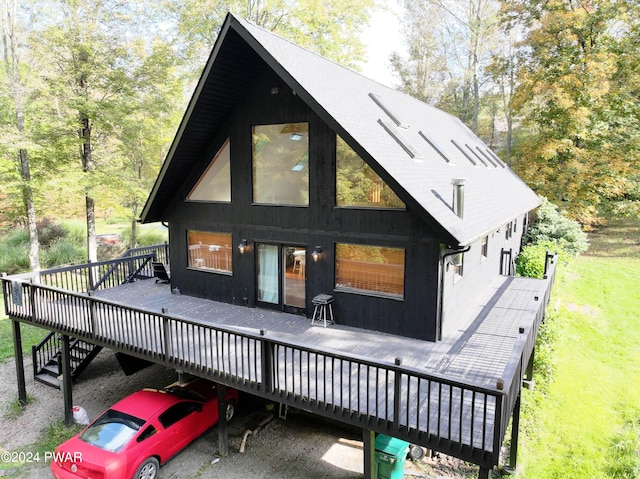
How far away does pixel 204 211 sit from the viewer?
1074 cm

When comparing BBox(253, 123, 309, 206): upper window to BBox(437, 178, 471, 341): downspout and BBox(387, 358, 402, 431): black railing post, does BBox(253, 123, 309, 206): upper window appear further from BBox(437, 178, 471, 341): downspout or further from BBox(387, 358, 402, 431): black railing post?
BBox(387, 358, 402, 431): black railing post

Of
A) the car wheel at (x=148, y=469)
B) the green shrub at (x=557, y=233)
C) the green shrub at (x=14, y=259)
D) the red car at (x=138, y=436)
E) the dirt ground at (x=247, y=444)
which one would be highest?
the green shrub at (x=557, y=233)

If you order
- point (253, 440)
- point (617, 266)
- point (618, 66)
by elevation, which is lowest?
point (253, 440)

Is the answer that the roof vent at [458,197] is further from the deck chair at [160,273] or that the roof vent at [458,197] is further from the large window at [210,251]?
the deck chair at [160,273]

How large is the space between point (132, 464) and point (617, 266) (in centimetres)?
2124

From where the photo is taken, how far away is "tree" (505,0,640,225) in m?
20.5

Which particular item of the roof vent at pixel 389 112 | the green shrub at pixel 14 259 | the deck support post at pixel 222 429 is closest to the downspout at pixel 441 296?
the roof vent at pixel 389 112

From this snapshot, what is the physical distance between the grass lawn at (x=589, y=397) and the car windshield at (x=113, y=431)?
250 inches

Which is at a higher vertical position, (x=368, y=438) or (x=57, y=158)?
(x=57, y=158)

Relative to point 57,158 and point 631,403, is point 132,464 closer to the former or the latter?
point 631,403

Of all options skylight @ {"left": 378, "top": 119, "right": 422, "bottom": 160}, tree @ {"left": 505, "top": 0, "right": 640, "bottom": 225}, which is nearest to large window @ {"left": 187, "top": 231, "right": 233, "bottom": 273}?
skylight @ {"left": 378, "top": 119, "right": 422, "bottom": 160}

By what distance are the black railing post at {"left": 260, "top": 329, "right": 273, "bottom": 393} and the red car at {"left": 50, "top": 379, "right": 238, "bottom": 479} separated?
7.29 ft

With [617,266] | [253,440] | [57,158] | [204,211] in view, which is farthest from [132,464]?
[617,266]

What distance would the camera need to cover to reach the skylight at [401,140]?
8.80m
